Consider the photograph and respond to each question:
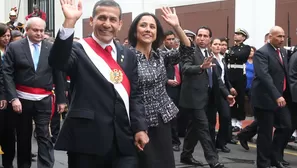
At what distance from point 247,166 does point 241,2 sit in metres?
7.10

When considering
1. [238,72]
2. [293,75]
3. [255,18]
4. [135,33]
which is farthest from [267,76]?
[255,18]

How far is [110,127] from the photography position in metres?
3.67

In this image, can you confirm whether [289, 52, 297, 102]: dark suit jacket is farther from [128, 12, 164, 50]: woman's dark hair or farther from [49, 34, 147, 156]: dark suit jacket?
[49, 34, 147, 156]: dark suit jacket

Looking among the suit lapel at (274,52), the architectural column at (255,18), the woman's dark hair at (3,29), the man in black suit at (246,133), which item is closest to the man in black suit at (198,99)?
the suit lapel at (274,52)

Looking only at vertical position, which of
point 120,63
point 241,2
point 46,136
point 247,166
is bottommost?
point 247,166

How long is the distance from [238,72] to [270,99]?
4.10 m

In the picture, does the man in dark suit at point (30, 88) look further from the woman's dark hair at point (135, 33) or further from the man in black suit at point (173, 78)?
the man in black suit at point (173, 78)

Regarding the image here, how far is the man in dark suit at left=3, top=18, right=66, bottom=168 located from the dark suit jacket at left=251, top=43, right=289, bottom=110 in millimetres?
2709

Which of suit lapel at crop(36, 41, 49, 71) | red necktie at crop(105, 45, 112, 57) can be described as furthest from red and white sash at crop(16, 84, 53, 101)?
red necktie at crop(105, 45, 112, 57)

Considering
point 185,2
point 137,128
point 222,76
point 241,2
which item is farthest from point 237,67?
point 137,128

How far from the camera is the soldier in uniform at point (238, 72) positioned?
423 inches

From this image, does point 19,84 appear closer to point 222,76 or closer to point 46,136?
point 46,136

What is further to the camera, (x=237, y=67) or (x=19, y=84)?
(x=237, y=67)

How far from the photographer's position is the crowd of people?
3.65 m
